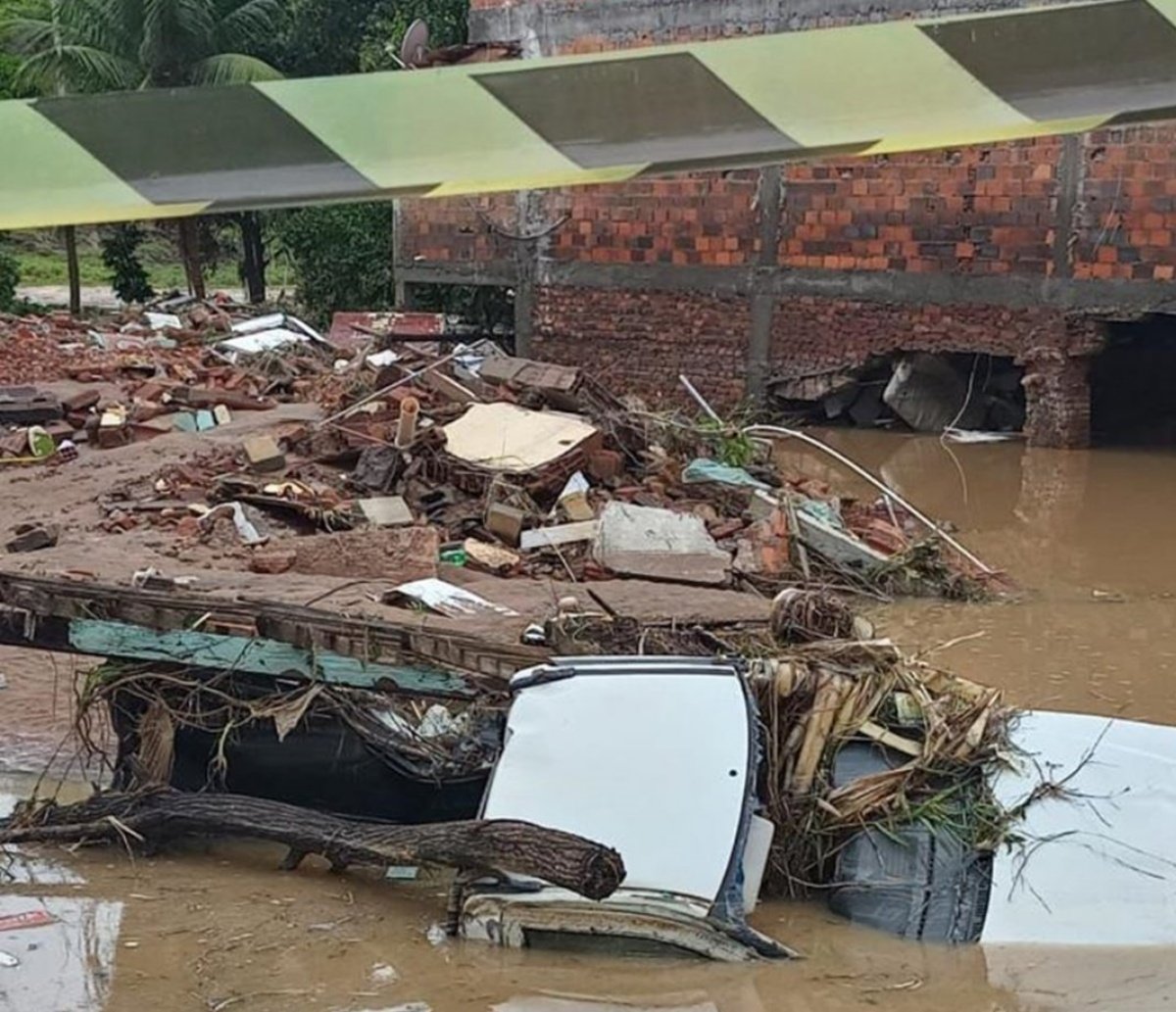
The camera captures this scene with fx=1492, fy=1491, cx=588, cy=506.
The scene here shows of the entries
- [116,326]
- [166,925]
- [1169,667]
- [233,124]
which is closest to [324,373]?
[116,326]

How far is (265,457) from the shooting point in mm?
10797

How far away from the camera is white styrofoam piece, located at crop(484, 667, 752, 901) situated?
15.2 feet

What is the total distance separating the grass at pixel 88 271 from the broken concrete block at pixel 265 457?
26.3m

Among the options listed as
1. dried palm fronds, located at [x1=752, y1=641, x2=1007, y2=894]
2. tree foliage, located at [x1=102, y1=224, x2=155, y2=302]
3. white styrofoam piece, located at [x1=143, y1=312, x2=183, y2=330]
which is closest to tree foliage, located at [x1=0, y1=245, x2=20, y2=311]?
tree foliage, located at [x1=102, y1=224, x2=155, y2=302]

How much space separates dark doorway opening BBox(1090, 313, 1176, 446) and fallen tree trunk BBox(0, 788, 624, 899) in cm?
1246

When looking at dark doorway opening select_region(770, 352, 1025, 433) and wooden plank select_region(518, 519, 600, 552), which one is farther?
dark doorway opening select_region(770, 352, 1025, 433)

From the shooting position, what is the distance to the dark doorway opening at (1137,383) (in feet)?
52.7

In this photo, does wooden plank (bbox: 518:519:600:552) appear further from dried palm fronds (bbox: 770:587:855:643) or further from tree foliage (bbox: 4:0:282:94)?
tree foliage (bbox: 4:0:282:94)

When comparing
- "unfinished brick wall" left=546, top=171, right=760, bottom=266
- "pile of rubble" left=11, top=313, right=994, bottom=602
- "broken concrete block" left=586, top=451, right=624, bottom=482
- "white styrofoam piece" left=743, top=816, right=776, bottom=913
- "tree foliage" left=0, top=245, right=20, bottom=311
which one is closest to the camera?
"white styrofoam piece" left=743, top=816, right=776, bottom=913

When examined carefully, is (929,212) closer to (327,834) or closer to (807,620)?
(807,620)

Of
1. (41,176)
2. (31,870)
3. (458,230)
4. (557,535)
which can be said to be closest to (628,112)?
(41,176)

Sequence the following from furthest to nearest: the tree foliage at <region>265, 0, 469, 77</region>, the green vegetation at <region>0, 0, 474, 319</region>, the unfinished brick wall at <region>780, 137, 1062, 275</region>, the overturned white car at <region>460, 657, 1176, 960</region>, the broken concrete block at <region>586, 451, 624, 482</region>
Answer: the tree foliage at <region>265, 0, 469, 77</region> → the green vegetation at <region>0, 0, 474, 319</region> → the unfinished brick wall at <region>780, 137, 1062, 275</region> → the broken concrete block at <region>586, 451, 624, 482</region> → the overturned white car at <region>460, 657, 1176, 960</region>

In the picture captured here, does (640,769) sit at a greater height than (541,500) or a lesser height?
greater

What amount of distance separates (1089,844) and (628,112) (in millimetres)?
3541
